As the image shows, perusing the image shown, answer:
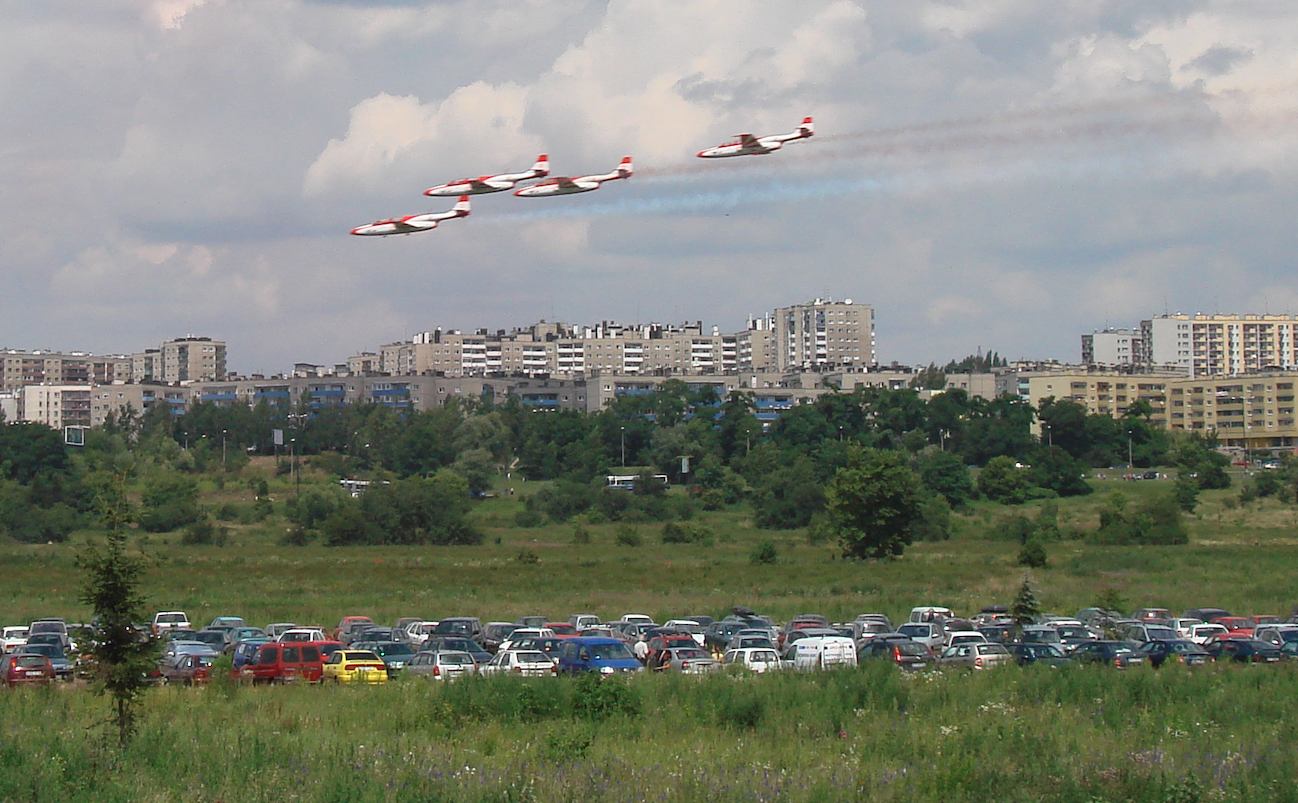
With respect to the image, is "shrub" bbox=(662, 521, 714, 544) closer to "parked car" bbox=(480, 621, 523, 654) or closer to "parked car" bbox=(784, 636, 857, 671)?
"parked car" bbox=(480, 621, 523, 654)

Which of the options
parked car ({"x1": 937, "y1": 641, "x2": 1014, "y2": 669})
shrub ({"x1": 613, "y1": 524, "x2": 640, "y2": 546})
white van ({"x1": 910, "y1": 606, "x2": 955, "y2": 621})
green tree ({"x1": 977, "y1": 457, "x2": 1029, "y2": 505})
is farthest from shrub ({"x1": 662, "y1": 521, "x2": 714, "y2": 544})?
parked car ({"x1": 937, "y1": 641, "x2": 1014, "y2": 669})

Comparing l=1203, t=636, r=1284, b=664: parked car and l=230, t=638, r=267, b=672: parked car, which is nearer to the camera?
l=230, t=638, r=267, b=672: parked car

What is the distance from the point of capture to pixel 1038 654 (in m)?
30.0

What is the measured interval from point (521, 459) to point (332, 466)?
20450 mm

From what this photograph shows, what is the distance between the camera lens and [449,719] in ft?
75.2

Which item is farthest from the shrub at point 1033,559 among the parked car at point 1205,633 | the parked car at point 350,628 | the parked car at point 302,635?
the parked car at point 302,635

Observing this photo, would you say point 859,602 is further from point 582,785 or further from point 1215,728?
point 582,785

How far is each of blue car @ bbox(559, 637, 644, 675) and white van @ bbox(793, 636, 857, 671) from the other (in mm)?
3598

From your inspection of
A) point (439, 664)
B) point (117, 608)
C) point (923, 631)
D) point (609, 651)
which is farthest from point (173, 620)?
point (117, 608)

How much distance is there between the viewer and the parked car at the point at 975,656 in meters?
29.3

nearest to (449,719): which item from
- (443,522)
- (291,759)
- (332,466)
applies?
(291,759)

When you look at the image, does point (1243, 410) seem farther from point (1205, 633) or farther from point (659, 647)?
point (659, 647)

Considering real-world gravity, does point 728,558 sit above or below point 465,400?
below

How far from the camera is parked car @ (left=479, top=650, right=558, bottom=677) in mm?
Answer: 27672
